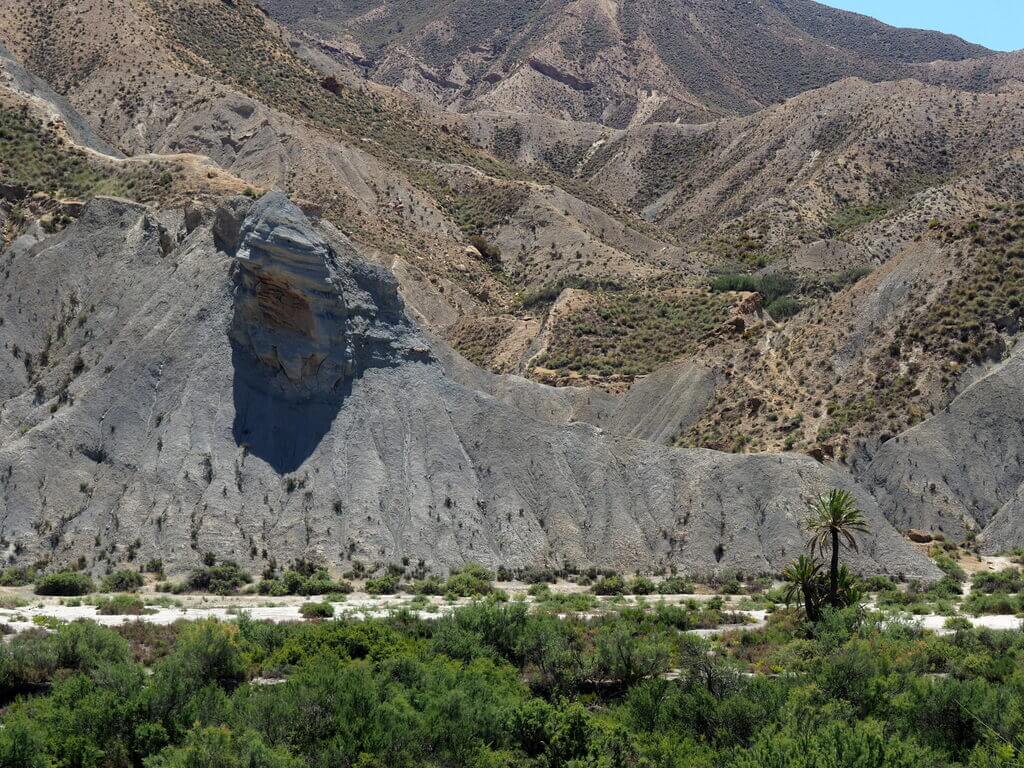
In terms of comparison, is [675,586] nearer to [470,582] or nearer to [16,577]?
[470,582]

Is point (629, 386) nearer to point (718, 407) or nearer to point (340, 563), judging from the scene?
point (718, 407)

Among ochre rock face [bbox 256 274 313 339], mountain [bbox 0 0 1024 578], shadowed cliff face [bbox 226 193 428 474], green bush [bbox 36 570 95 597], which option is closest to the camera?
green bush [bbox 36 570 95 597]

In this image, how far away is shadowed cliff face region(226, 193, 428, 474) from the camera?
48000mm

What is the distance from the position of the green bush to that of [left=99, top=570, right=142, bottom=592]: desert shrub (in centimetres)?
60

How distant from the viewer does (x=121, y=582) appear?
1559 inches

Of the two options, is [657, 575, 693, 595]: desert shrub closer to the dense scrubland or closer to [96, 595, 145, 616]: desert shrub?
the dense scrubland

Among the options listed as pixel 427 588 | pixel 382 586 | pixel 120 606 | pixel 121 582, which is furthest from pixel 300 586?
pixel 120 606

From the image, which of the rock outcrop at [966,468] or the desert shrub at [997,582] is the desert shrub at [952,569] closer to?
the desert shrub at [997,582]

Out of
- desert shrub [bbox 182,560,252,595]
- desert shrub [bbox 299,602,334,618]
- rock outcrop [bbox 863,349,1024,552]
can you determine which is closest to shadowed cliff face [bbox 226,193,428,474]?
desert shrub [bbox 182,560,252,595]

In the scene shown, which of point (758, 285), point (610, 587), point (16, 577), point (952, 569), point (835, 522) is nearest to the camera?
point (835, 522)

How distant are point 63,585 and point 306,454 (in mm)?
10797

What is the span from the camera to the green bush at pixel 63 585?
38719 millimetres

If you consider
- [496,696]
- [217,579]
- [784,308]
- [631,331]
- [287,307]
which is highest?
[784,308]

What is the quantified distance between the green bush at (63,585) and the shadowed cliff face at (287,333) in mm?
10038
